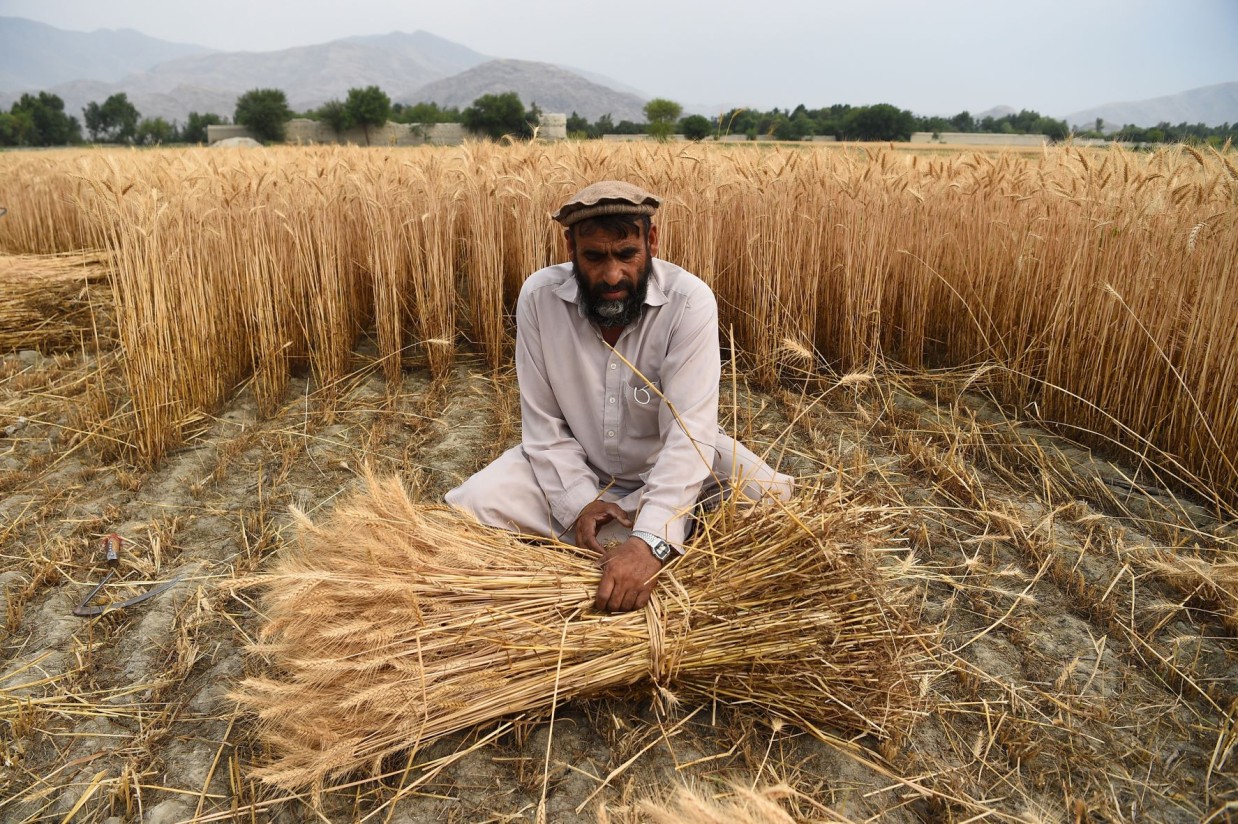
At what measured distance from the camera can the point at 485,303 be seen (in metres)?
3.46

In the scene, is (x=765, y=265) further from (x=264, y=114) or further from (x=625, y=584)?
(x=264, y=114)

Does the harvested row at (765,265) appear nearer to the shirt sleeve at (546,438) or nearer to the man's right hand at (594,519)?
the shirt sleeve at (546,438)

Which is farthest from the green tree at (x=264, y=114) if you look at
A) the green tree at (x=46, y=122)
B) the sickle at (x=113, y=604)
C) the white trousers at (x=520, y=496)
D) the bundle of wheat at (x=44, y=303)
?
the white trousers at (x=520, y=496)

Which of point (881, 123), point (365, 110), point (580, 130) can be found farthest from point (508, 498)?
point (365, 110)

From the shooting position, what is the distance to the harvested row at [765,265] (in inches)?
107

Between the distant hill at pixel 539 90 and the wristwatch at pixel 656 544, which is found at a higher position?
the distant hill at pixel 539 90

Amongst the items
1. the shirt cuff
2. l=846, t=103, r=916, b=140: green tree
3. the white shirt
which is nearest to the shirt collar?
the white shirt

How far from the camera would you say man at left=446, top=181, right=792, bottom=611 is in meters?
1.95

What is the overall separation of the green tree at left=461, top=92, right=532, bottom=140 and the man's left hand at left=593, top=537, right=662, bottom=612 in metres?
31.9

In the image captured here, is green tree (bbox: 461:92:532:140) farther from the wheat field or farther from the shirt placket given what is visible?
the shirt placket

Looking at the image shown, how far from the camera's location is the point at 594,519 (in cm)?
204

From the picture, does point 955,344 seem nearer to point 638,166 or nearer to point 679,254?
point 679,254

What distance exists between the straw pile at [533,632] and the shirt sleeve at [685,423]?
14cm

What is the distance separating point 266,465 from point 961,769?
248 cm
